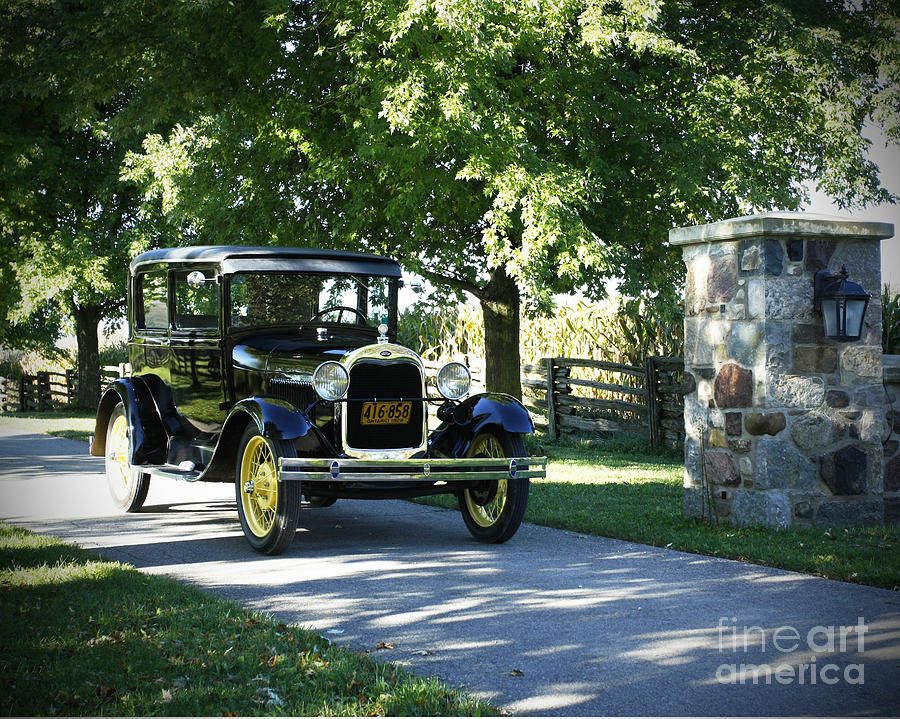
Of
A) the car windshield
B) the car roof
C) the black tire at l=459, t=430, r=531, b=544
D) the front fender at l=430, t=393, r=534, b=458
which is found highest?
the car roof

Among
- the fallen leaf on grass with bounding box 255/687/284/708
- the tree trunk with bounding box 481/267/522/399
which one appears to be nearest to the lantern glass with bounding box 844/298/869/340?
Answer: the fallen leaf on grass with bounding box 255/687/284/708

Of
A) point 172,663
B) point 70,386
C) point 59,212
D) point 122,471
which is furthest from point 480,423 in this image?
point 70,386

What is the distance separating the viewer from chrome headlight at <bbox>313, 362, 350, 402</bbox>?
7305 mm

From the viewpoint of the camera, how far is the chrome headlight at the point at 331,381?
288 inches

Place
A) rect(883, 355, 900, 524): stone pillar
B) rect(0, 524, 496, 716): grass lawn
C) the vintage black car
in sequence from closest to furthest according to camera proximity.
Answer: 1. rect(0, 524, 496, 716): grass lawn
2. the vintage black car
3. rect(883, 355, 900, 524): stone pillar

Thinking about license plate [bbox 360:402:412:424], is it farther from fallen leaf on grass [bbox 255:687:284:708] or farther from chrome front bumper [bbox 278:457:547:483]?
fallen leaf on grass [bbox 255:687:284:708]

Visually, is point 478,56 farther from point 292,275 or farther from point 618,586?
point 618,586

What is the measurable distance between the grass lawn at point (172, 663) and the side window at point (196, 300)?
3.30 m

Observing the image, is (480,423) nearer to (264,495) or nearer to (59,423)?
(264,495)

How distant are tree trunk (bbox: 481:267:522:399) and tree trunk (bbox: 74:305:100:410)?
47.5ft

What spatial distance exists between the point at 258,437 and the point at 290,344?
1.17m

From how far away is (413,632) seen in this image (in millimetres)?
5082

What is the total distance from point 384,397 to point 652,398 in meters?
7.69

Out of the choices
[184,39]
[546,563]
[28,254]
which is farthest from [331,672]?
[28,254]
